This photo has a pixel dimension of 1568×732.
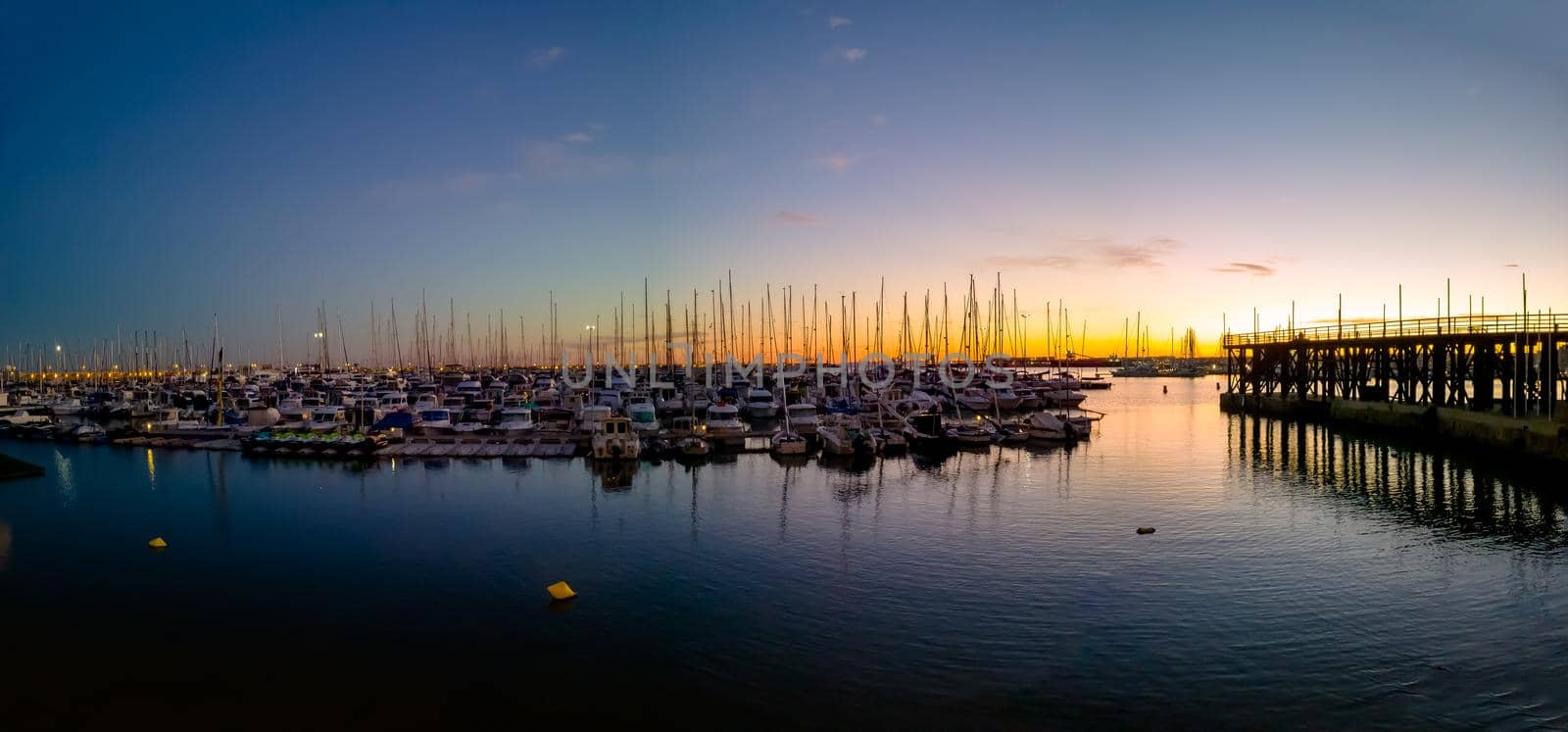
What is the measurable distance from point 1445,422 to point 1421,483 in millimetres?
17451

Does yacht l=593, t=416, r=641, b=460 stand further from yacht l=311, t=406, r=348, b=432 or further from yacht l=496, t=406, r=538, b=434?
yacht l=311, t=406, r=348, b=432

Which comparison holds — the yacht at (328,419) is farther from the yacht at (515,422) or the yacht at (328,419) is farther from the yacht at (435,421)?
the yacht at (515,422)

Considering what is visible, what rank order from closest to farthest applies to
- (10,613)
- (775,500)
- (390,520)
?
(10,613) < (390,520) < (775,500)

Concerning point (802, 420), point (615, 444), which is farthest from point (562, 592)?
point (802, 420)

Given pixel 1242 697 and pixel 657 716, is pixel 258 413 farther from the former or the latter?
pixel 1242 697

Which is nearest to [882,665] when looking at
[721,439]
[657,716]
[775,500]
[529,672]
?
[657,716]

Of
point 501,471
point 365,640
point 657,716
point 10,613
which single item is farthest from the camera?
point 501,471

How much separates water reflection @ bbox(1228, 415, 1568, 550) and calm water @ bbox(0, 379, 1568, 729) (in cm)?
27

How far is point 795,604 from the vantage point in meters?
20.2

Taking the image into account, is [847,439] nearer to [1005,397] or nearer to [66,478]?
[66,478]

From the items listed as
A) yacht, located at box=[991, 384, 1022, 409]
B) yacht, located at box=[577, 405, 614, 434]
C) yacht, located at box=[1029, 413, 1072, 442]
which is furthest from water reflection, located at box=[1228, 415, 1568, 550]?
yacht, located at box=[577, 405, 614, 434]

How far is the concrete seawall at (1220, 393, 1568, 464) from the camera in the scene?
125ft

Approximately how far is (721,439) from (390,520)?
73.7ft

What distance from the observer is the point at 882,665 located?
1627 cm
